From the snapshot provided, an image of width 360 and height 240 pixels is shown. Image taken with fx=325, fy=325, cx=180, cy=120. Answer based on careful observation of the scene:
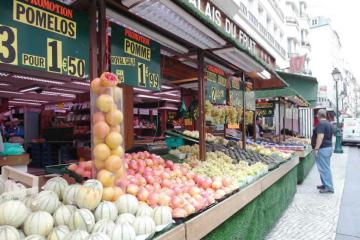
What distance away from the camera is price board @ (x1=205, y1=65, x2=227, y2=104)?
5566 mm

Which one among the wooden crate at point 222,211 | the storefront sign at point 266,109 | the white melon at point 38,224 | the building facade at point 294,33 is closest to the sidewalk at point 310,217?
the wooden crate at point 222,211

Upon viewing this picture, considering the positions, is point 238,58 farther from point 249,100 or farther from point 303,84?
point 303,84

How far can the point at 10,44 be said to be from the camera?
250cm

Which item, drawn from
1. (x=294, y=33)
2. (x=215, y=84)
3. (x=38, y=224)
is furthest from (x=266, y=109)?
(x=294, y=33)

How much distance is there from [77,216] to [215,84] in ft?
A: 13.8

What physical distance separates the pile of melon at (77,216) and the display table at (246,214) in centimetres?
22

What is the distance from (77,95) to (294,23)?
84.6 feet

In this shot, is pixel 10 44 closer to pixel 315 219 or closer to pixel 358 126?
pixel 315 219

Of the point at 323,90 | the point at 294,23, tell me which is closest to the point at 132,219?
the point at 294,23

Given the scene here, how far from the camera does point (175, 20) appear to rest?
323 centimetres

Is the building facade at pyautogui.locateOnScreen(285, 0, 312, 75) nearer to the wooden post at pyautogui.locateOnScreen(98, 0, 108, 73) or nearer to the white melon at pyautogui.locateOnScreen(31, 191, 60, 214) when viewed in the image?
the wooden post at pyautogui.locateOnScreen(98, 0, 108, 73)

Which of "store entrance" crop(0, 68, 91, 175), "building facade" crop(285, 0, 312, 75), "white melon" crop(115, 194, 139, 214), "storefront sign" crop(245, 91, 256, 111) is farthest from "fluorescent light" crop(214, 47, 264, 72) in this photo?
"building facade" crop(285, 0, 312, 75)

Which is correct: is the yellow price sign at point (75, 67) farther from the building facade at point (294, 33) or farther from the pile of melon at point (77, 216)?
the building facade at point (294, 33)

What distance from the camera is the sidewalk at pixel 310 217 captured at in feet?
17.1
